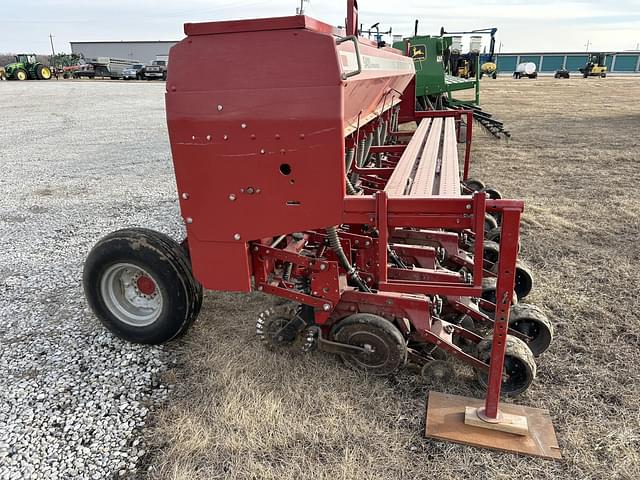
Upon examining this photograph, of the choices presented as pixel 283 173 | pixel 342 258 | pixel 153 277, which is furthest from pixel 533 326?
pixel 153 277

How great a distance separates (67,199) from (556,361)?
19.9 feet

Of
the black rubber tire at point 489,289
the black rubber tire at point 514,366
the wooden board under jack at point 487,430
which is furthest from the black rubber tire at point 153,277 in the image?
the black rubber tire at point 489,289

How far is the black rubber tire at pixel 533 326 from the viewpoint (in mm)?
2781

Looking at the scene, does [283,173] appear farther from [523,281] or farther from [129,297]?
[523,281]

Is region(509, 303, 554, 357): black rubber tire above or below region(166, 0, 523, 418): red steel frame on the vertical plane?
below

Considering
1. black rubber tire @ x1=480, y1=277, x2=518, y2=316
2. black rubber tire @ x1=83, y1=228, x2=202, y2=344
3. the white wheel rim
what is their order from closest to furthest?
black rubber tire @ x1=83, y1=228, x2=202, y2=344 → the white wheel rim → black rubber tire @ x1=480, y1=277, x2=518, y2=316

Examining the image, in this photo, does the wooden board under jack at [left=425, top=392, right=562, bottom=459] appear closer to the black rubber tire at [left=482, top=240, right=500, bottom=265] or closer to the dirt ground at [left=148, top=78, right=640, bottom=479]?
the dirt ground at [left=148, top=78, right=640, bottom=479]

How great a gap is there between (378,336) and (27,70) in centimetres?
3831

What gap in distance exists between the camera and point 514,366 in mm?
2506

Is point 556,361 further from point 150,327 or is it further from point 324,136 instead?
point 150,327

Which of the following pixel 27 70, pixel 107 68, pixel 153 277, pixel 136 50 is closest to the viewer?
pixel 153 277

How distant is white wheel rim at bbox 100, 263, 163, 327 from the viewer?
2.91 meters

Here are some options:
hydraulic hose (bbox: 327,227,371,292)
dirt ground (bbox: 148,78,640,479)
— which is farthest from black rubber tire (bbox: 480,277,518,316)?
hydraulic hose (bbox: 327,227,371,292)

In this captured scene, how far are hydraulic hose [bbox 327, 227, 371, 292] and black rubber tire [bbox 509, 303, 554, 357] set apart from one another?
884 millimetres
